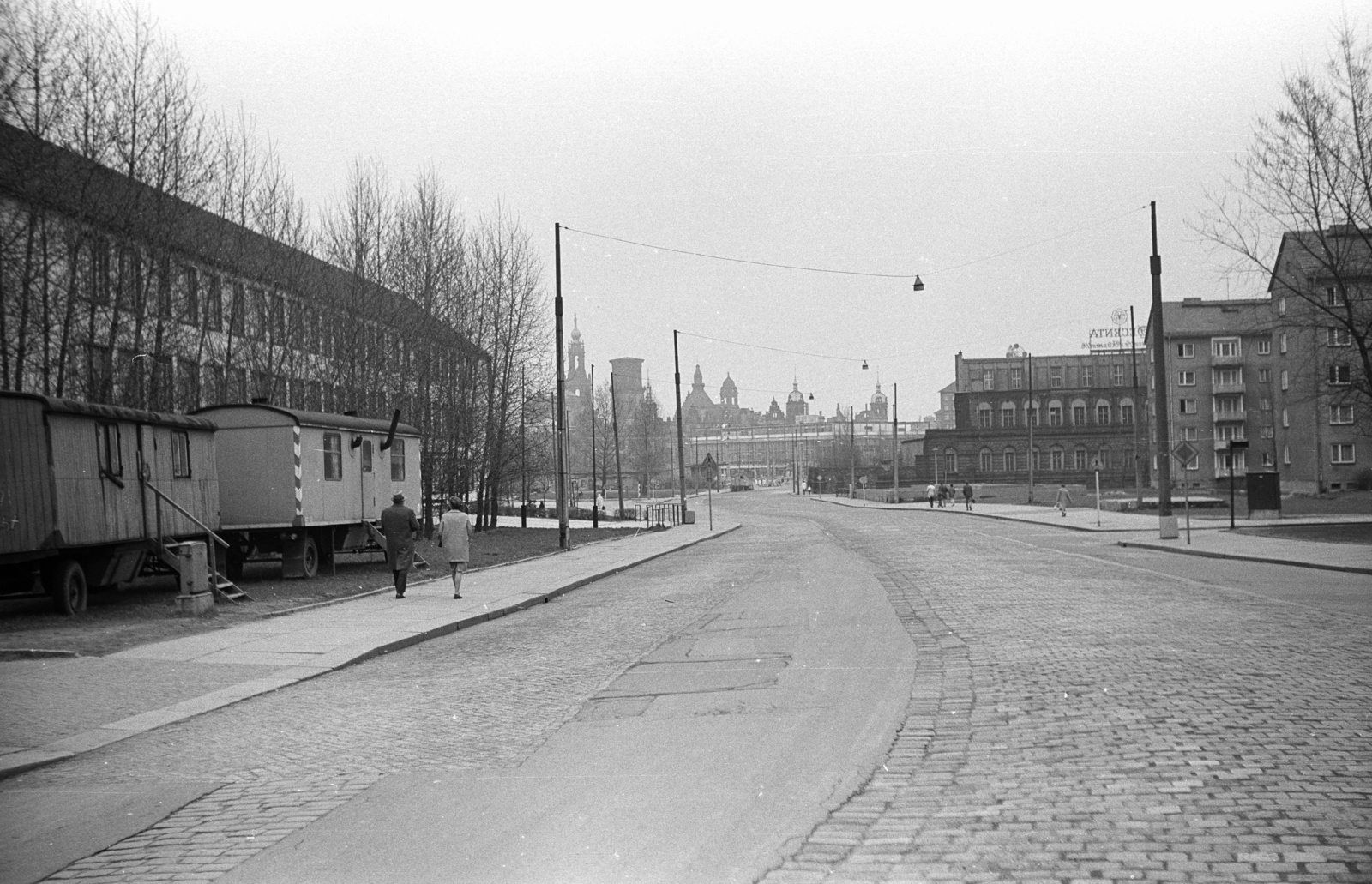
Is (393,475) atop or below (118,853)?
atop

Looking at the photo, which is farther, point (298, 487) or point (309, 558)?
point (309, 558)

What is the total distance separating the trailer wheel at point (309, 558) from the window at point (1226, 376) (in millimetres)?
85504

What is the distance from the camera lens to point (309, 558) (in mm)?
25125

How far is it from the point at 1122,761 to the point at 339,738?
558 centimetres

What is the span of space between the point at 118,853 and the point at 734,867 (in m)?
3.33

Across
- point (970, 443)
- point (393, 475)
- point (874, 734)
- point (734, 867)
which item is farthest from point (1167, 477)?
point (970, 443)

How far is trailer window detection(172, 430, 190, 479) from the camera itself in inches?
800

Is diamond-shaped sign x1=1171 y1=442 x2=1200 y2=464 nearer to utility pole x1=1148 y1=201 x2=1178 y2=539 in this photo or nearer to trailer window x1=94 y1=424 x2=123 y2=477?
utility pole x1=1148 y1=201 x2=1178 y2=539

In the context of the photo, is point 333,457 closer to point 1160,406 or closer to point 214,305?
point 214,305

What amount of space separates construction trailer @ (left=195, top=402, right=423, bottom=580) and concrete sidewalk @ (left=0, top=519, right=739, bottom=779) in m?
4.26

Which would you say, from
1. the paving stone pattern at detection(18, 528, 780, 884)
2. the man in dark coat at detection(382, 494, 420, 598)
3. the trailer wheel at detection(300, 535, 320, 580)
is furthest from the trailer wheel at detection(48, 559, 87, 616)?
the trailer wheel at detection(300, 535, 320, 580)

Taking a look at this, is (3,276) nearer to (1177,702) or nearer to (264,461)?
(264,461)

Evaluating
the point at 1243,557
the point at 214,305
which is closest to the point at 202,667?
the point at 214,305

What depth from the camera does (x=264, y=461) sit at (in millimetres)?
23750
